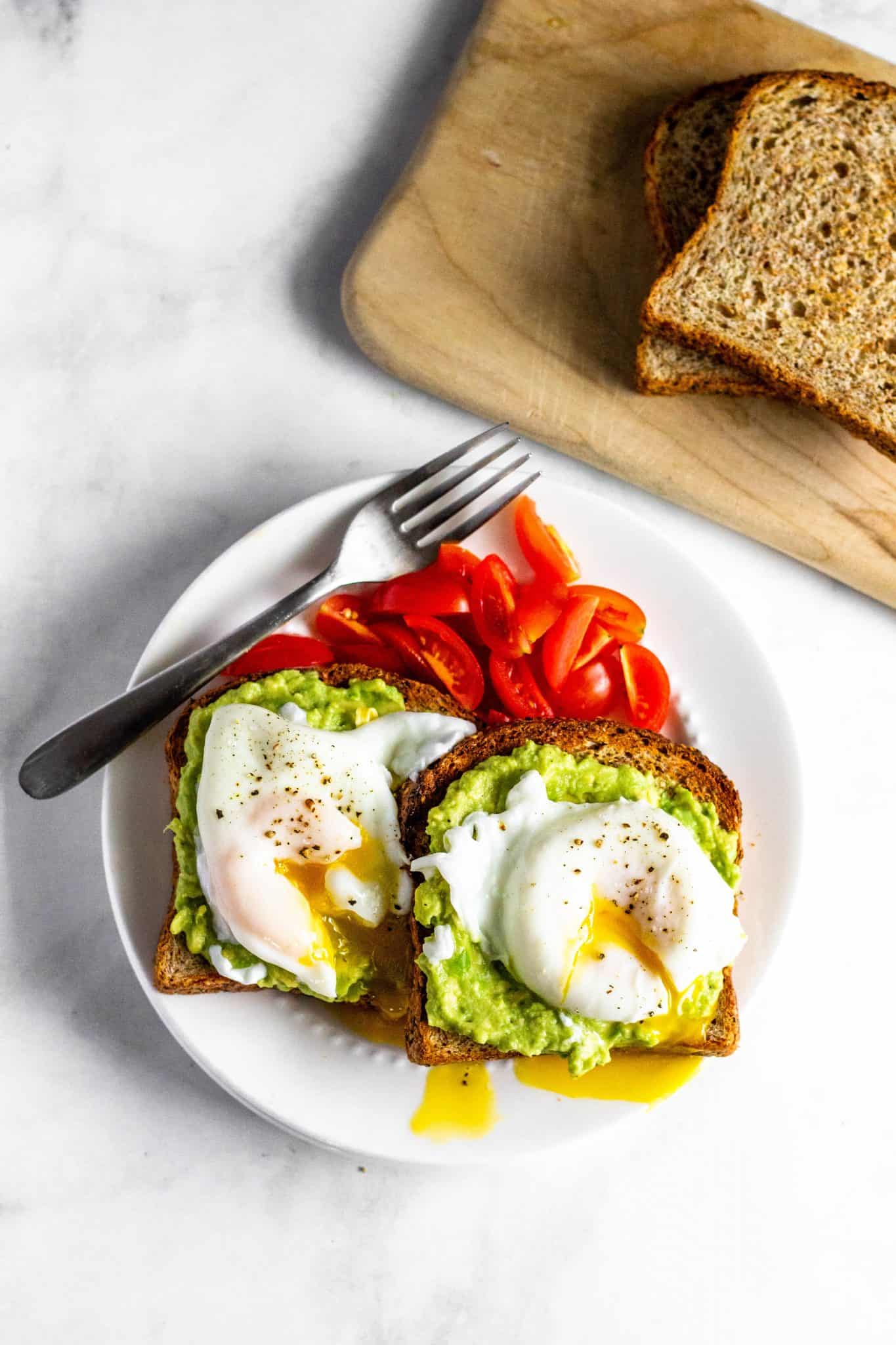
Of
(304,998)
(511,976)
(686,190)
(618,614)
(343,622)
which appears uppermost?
(686,190)

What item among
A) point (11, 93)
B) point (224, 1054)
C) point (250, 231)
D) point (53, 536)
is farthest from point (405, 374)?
point (224, 1054)

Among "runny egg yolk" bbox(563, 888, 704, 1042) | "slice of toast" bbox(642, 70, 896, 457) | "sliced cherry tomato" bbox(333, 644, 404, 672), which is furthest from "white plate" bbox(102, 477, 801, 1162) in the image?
"slice of toast" bbox(642, 70, 896, 457)

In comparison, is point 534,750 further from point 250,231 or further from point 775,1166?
point 250,231

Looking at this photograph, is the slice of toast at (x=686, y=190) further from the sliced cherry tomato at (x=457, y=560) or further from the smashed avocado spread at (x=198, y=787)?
the smashed avocado spread at (x=198, y=787)

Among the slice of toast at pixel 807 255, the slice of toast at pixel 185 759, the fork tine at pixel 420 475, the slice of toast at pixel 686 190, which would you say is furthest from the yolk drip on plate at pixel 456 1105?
the slice of toast at pixel 807 255

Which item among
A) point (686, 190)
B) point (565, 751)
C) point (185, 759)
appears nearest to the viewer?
point (565, 751)

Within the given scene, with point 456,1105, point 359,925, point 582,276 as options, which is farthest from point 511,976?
point 582,276

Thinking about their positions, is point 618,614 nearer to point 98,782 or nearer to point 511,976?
point 511,976
